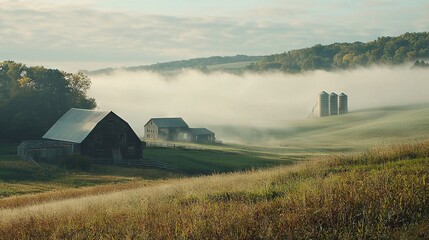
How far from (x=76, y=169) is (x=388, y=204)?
48563 millimetres

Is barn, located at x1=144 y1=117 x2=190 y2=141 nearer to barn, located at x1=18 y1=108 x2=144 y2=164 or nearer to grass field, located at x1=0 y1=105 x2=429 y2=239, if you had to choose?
barn, located at x1=18 y1=108 x2=144 y2=164

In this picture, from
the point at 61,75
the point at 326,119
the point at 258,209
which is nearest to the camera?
the point at 258,209

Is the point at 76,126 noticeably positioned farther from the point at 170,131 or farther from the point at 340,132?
the point at 340,132

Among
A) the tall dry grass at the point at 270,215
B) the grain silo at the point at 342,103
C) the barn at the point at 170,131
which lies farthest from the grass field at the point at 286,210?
the grain silo at the point at 342,103

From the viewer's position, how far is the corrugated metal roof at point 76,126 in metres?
67.9

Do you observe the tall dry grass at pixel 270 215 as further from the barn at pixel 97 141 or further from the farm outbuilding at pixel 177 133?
the farm outbuilding at pixel 177 133

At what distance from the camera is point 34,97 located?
84.4 metres

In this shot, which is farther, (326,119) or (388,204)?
(326,119)

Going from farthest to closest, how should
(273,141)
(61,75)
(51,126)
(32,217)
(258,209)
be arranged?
(273,141), (61,75), (51,126), (32,217), (258,209)

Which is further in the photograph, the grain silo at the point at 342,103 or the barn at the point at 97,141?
the grain silo at the point at 342,103

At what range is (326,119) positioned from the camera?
143750mm

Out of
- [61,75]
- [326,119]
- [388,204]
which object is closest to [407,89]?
[326,119]

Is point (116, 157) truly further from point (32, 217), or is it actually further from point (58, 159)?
point (32, 217)

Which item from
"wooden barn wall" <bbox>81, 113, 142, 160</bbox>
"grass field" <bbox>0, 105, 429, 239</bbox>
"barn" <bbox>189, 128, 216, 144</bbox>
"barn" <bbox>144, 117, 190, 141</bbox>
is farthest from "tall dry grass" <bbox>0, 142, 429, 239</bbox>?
"barn" <bbox>144, 117, 190, 141</bbox>
